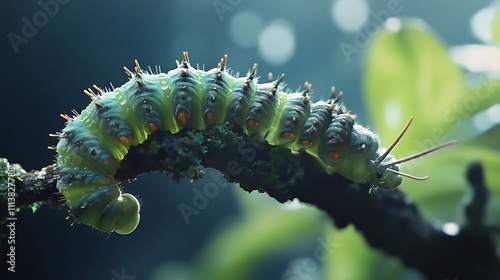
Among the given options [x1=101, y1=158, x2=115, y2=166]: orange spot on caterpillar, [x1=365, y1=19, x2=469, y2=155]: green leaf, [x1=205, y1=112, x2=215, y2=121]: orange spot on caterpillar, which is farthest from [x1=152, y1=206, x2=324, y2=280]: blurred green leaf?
[x1=101, y1=158, x2=115, y2=166]: orange spot on caterpillar

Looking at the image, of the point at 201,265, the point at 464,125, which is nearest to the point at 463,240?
the point at 464,125

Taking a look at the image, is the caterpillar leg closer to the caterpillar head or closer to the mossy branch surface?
the mossy branch surface

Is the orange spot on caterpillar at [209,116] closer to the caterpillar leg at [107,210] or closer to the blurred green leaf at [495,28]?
the caterpillar leg at [107,210]

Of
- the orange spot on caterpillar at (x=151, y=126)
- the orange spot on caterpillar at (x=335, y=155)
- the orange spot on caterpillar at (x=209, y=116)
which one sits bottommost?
the orange spot on caterpillar at (x=335, y=155)

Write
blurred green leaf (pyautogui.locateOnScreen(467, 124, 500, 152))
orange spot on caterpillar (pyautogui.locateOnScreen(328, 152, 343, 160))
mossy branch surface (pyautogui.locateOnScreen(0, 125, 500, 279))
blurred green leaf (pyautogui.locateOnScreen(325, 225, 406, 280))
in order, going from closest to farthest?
mossy branch surface (pyautogui.locateOnScreen(0, 125, 500, 279)) → orange spot on caterpillar (pyautogui.locateOnScreen(328, 152, 343, 160)) → blurred green leaf (pyautogui.locateOnScreen(467, 124, 500, 152)) → blurred green leaf (pyautogui.locateOnScreen(325, 225, 406, 280))

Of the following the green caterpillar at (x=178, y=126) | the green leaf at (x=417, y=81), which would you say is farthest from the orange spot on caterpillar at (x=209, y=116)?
the green leaf at (x=417, y=81)

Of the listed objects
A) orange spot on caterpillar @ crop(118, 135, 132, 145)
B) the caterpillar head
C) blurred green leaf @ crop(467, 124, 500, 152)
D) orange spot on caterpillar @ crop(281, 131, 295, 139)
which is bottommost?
blurred green leaf @ crop(467, 124, 500, 152)

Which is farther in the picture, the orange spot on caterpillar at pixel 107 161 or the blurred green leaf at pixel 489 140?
the blurred green leaf at pixel 489 140

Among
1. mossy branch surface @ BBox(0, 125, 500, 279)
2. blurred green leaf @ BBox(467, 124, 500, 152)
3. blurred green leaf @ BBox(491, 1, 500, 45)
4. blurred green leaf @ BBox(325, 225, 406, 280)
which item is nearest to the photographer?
mossy branch surface @ BBox(0, 125, 500, 279)
